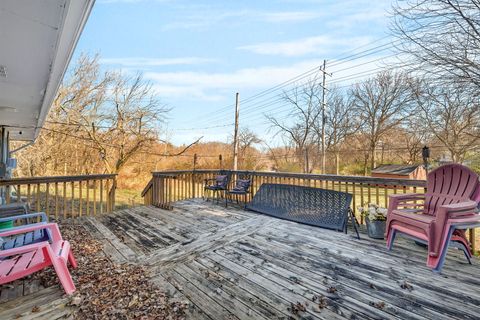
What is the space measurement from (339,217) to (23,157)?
1257 centimetres

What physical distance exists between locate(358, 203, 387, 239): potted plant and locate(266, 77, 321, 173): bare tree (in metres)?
14.6

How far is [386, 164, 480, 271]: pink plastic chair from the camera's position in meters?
2.23

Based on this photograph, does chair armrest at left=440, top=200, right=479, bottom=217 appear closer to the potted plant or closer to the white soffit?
the potted plant

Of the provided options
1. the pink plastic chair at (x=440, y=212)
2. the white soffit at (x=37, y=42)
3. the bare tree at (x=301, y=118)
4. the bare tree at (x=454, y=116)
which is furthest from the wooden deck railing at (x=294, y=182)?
the bare tree at (x=301, y=118)

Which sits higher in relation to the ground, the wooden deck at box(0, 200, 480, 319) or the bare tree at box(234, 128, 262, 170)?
the bare tree at box(234, 128, 262, 170)

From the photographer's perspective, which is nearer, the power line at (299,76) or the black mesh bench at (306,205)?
the black mesh bench at (306,205)

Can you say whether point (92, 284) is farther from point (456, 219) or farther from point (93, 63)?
point (93, 63)

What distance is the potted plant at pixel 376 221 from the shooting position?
314 centimetres

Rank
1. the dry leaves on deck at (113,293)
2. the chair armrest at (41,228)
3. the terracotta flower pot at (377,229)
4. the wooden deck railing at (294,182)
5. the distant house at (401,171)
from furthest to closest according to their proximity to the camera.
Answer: the distant house at (401,171), the wooden deck railing at (294,182), the terracotta flower pot at (377,229), the chair armrest at (41,228), the dry leaves on deck at (113,293)

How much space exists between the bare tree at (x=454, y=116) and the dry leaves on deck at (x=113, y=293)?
18.5 ft

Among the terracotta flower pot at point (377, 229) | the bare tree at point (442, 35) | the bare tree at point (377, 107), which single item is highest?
the bare tree at point (377, 107)

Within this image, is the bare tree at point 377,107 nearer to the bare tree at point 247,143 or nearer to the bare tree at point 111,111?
the bare tree at point 247,143

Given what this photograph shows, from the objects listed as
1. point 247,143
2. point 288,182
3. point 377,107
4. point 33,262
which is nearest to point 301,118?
point 247,143

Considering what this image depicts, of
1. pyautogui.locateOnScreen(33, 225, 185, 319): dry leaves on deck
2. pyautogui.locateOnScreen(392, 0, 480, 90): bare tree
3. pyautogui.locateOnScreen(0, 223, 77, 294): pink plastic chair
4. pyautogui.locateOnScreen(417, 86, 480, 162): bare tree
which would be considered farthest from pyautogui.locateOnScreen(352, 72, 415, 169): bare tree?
pyautogui.locateOnScreen(0, 223, 77, 294): pink plastic chair
